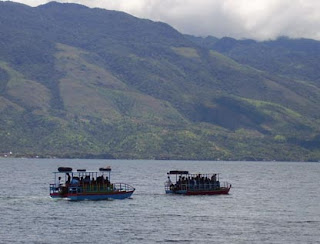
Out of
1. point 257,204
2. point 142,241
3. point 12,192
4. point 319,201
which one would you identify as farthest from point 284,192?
point 142,241

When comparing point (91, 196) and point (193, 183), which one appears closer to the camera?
point (91, 196)

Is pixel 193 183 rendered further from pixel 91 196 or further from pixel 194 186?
pixel 91 196

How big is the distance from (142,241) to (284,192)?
314 feet

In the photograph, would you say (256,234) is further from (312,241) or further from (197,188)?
(197,188)

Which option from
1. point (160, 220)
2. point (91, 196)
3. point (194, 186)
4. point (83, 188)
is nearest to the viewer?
point (160, 220)

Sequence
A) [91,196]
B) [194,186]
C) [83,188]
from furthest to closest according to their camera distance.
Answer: [194,186] → [91,196] → [83,188]

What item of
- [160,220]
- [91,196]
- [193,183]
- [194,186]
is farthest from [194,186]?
[160,220]

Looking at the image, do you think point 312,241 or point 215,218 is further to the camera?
point 215,218

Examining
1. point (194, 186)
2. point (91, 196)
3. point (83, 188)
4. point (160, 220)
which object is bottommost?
point (160, 220)

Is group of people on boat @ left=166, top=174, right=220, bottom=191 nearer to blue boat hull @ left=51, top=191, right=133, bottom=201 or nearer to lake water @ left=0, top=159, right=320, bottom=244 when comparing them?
lake water @ left=0, top=159, right=320, bottom=244

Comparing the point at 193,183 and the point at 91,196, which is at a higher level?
the point at 193,183

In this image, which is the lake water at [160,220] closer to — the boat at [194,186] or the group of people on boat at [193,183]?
the boat at [194,186]

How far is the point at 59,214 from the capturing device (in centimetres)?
11006

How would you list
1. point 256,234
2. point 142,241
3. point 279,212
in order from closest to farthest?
point 142,241
point 256,234
point 279,212
